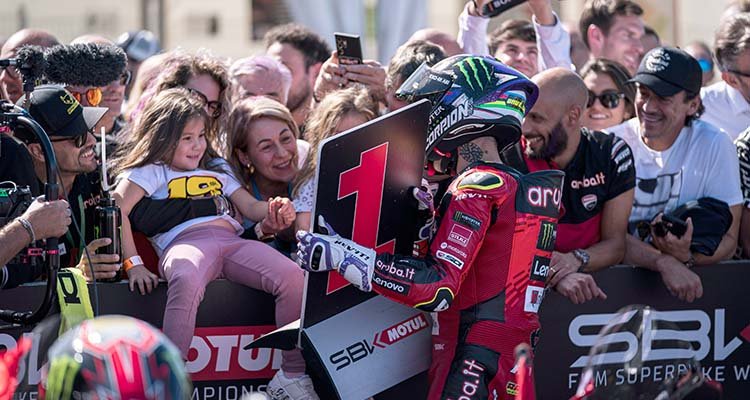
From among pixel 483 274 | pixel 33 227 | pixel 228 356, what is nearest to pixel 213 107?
pixel 228 356

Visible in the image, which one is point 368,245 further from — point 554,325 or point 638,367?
point 638,367

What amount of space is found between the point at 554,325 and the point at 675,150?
1.31 meters

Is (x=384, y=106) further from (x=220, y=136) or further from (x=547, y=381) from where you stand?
(x=547, y=381)

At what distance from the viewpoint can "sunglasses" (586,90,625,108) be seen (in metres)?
8.08

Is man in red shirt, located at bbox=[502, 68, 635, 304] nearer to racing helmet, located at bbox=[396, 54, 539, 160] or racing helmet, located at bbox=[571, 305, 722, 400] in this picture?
racing helmet, located at bbox=[396, 54, 539, 160]

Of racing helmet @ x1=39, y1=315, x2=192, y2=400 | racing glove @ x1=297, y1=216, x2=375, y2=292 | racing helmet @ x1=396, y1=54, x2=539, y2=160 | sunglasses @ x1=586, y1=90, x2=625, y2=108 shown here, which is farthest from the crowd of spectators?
racing helmet @ x1=39, y1=315, x2=192, y2=400

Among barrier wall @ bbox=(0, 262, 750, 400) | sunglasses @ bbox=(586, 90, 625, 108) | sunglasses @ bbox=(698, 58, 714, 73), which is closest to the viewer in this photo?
barrier wall @ bbox=(0, 262, 750, 400)

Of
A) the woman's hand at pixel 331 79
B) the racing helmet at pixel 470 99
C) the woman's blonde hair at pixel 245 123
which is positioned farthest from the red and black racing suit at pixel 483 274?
the woman's hand at pixel 331 79

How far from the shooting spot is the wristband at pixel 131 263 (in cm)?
564

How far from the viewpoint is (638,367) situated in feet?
12.2

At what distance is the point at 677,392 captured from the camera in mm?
3387

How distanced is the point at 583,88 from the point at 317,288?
2.12 metres

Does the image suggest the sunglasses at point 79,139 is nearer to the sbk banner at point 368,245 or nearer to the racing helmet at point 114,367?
the sbk banner at point 368,245

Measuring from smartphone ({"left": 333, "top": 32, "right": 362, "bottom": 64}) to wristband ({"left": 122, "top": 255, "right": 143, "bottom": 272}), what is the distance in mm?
2214
